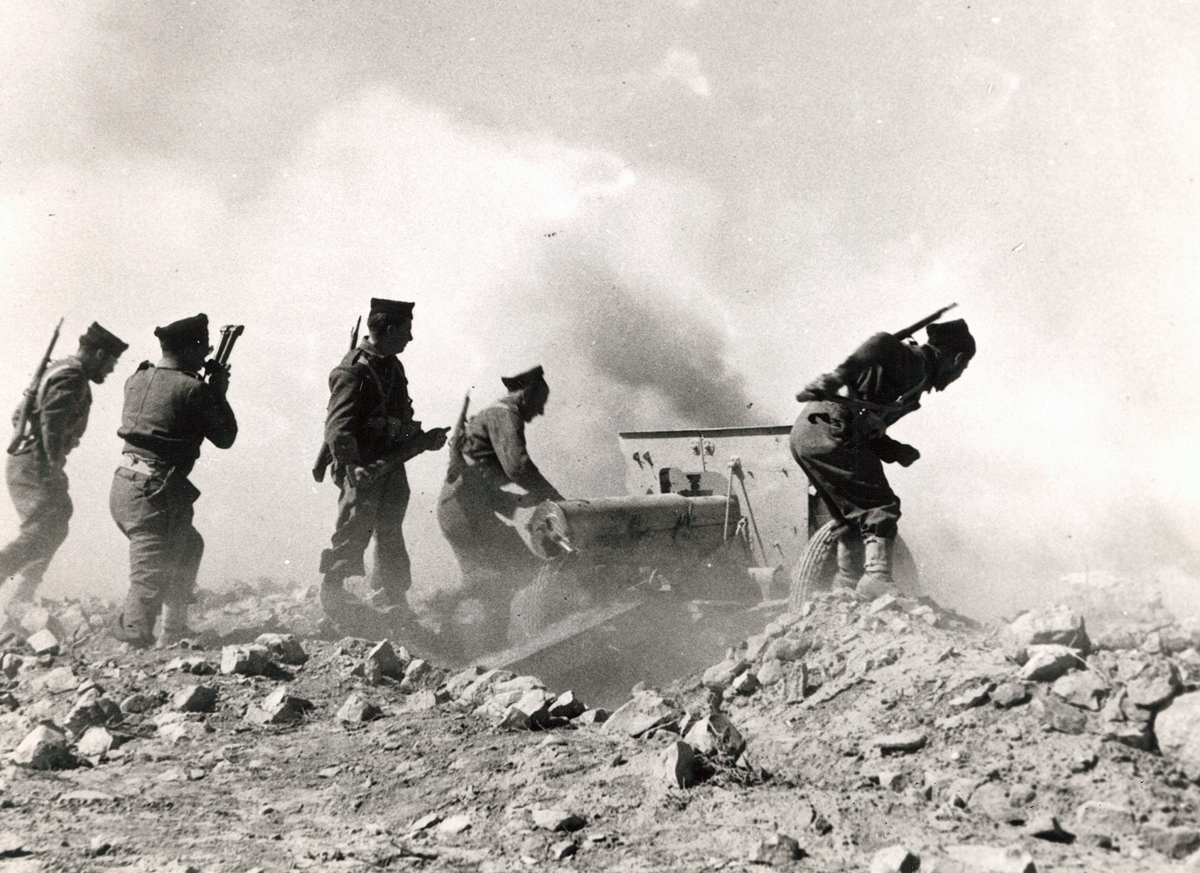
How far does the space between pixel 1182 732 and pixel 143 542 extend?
205 inches

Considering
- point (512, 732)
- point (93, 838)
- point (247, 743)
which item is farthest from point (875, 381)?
point (93, 838)

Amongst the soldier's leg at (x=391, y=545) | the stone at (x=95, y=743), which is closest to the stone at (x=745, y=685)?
the stone at (x=95, y=743)

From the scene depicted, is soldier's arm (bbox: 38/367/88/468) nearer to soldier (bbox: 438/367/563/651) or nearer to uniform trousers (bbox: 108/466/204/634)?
uniform trousers (bbox: 108/466/204/634)

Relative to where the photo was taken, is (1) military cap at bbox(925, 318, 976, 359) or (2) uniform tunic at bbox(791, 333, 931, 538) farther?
(1) military cap at bbox(925, 318, 976, 359)

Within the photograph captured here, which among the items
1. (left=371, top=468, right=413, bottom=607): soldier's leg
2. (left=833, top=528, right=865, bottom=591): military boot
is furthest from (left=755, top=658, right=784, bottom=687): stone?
(left=371, top=468, right=413, bottom=607): soldier's leg

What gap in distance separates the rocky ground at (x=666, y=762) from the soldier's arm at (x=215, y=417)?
1.72 metres

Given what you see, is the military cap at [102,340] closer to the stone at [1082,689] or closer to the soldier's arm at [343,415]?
the soldier's arm at [343,415]

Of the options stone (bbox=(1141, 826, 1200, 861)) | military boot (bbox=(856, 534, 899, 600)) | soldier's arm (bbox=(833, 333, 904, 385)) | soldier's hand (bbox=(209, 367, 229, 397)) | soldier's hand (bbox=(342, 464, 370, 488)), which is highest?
soldier's hand (bbox=(209, 367, 229, 397))

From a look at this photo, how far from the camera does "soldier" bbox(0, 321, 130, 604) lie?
21.4ft

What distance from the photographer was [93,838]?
96.6 inches

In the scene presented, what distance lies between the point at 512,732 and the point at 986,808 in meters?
1.73

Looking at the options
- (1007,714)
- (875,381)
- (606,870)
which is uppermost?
(875,381)

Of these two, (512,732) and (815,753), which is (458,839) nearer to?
(512,732)

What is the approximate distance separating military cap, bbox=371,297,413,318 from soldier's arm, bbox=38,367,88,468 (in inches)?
102
